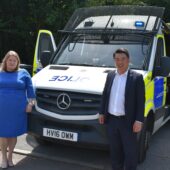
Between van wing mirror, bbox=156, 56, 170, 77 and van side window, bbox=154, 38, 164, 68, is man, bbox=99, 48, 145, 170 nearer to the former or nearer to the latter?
van wing mirror, bbox=156, 56, 170, 77

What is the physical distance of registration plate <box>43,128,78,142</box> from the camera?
5234 millimetres

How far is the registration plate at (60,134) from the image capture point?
17.2 feet

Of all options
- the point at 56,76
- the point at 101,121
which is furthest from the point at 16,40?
the point at 101,121

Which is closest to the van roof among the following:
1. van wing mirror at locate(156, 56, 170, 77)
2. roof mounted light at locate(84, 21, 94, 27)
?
roof mounted light at locate(84, 21, 94, 27)

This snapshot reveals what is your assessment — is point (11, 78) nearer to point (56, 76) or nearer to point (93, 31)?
point (56, 76)

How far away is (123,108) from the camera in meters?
4.52

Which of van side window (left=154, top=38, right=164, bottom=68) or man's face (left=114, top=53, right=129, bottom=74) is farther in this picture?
van side window (left=154, top=38, right=164, bottom=68)

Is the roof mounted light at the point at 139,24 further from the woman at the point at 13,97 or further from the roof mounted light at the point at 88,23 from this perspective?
the woman at the point at 13,97

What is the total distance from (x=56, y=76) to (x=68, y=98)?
0.57 meters

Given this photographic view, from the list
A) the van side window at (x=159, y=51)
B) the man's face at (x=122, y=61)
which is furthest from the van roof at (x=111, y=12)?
the man's face at (x=122, y=61)

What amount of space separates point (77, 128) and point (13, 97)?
979mm

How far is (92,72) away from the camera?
580 cm

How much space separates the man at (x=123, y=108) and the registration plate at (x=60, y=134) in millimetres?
630

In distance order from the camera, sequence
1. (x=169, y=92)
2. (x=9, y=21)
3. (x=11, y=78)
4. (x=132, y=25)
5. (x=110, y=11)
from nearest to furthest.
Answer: (x=11, y=78), (x=132, y=25), (x=110, y=11), (x=169, y=92), (x=9, y=21)
